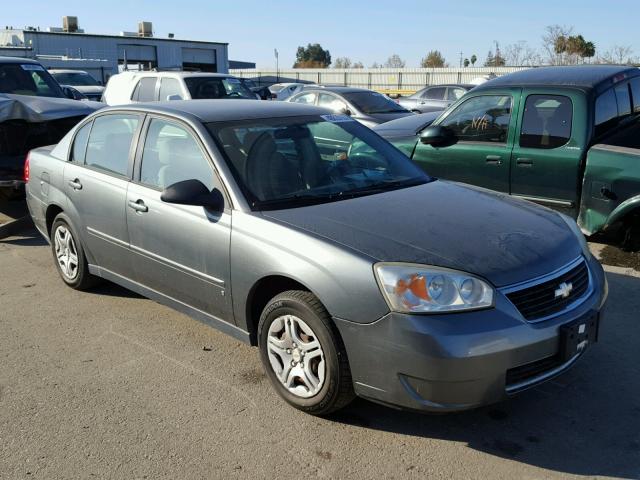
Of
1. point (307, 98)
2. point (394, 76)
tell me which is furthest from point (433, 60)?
point (307, 98)

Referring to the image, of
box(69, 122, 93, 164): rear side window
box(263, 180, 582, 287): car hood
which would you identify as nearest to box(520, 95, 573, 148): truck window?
box(263, 180, 582, 287): car hood

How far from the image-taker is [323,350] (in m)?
3.35

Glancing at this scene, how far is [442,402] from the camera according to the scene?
10.1 feet

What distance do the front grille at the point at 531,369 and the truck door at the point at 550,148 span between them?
10.6 ft

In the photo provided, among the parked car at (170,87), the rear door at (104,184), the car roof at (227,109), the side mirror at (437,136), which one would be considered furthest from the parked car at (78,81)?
the car roof at (227,109)

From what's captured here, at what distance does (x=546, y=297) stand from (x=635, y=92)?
4.48m

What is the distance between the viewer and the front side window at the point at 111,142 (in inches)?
190

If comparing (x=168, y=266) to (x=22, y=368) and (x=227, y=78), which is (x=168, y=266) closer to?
(x=22, y=368)

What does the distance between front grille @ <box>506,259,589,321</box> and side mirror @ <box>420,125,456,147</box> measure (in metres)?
3.57

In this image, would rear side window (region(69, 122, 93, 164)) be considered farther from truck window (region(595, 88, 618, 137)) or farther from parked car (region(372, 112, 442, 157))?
truck window (region(595, 88, 618, 137))

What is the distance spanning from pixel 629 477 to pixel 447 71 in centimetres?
3728

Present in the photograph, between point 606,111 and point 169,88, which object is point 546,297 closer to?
point 606,111

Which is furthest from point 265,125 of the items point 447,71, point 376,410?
point 447,71

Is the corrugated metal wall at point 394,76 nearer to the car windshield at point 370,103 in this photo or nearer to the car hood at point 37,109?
the car windshield at point 370,103
